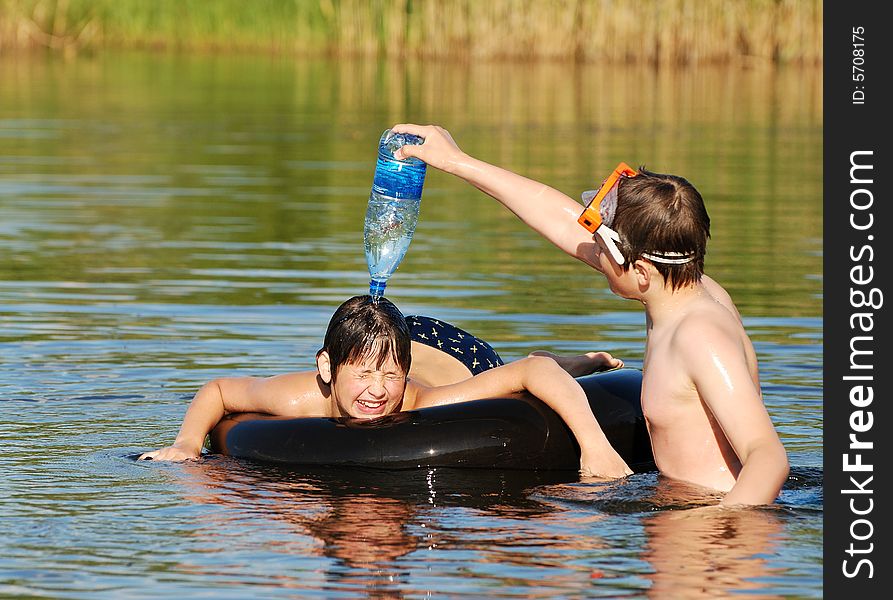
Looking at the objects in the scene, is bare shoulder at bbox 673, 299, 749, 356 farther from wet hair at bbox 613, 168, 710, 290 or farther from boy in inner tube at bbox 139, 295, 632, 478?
boy in inner tube at bbox 139, 295, 632, 478

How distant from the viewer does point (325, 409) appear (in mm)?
7555

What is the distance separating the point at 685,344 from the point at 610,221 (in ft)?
1.83

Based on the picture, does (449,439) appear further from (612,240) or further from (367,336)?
(612,240)

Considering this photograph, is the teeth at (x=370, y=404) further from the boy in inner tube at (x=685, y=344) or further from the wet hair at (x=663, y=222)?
the wet hair at (x=663, y=222)

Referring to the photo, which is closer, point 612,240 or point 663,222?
point 663,222

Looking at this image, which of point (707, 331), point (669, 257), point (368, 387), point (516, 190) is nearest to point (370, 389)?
point (368, 387)

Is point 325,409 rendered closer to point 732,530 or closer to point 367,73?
point 732,530

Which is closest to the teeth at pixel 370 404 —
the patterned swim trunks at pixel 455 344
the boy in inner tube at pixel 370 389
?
the boy in inner tube at pixel 370 389

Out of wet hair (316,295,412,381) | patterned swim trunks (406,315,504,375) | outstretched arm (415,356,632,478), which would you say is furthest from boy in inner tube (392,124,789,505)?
patterned swim trunks (406,315,504,375)

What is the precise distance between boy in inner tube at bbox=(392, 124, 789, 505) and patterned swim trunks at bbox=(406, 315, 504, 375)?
1679mm

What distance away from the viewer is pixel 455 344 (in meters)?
8.27

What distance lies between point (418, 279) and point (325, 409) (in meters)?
5.09

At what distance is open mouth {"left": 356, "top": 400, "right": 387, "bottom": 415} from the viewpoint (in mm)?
7242
